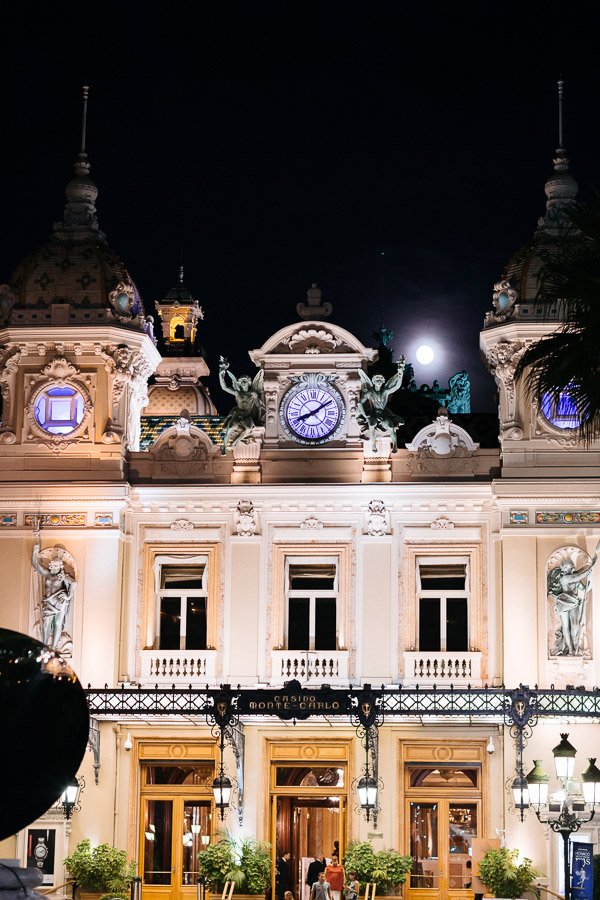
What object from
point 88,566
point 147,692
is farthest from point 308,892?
point 88,566

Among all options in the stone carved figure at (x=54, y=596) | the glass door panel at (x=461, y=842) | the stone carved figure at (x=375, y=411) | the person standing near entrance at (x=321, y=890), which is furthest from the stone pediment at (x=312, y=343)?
the person standing near entrance at (x=321, y=890)

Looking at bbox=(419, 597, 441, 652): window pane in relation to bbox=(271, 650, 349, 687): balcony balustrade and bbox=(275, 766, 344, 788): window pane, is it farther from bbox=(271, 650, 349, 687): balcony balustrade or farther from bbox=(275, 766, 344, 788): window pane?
bbox=(275, 766, 344, 788): window pane

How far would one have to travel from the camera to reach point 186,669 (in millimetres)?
39250

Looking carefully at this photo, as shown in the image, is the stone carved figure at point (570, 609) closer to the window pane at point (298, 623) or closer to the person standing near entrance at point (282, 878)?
the window pane at point (298, 623)

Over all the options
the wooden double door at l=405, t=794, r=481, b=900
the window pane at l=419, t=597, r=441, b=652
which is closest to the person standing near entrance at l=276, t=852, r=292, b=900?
the wooden double door at l=405, t=794, r=481, b=900

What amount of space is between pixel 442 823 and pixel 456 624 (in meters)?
4.15

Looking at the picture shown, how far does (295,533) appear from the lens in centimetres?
3966

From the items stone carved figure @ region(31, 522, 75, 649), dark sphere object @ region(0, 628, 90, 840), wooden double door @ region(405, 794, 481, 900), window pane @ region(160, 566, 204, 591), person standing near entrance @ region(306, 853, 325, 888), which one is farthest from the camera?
window pane @ region(160, 566, 204, 591)

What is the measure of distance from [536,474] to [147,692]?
9.21m

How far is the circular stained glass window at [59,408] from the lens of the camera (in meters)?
Result: 40.4

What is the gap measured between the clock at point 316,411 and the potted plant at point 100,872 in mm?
9655

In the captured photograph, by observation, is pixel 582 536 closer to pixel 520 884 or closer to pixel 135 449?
pixel 520 884

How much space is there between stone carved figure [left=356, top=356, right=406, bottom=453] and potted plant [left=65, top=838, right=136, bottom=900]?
10.2 metres

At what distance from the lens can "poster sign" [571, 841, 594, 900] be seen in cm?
2558
